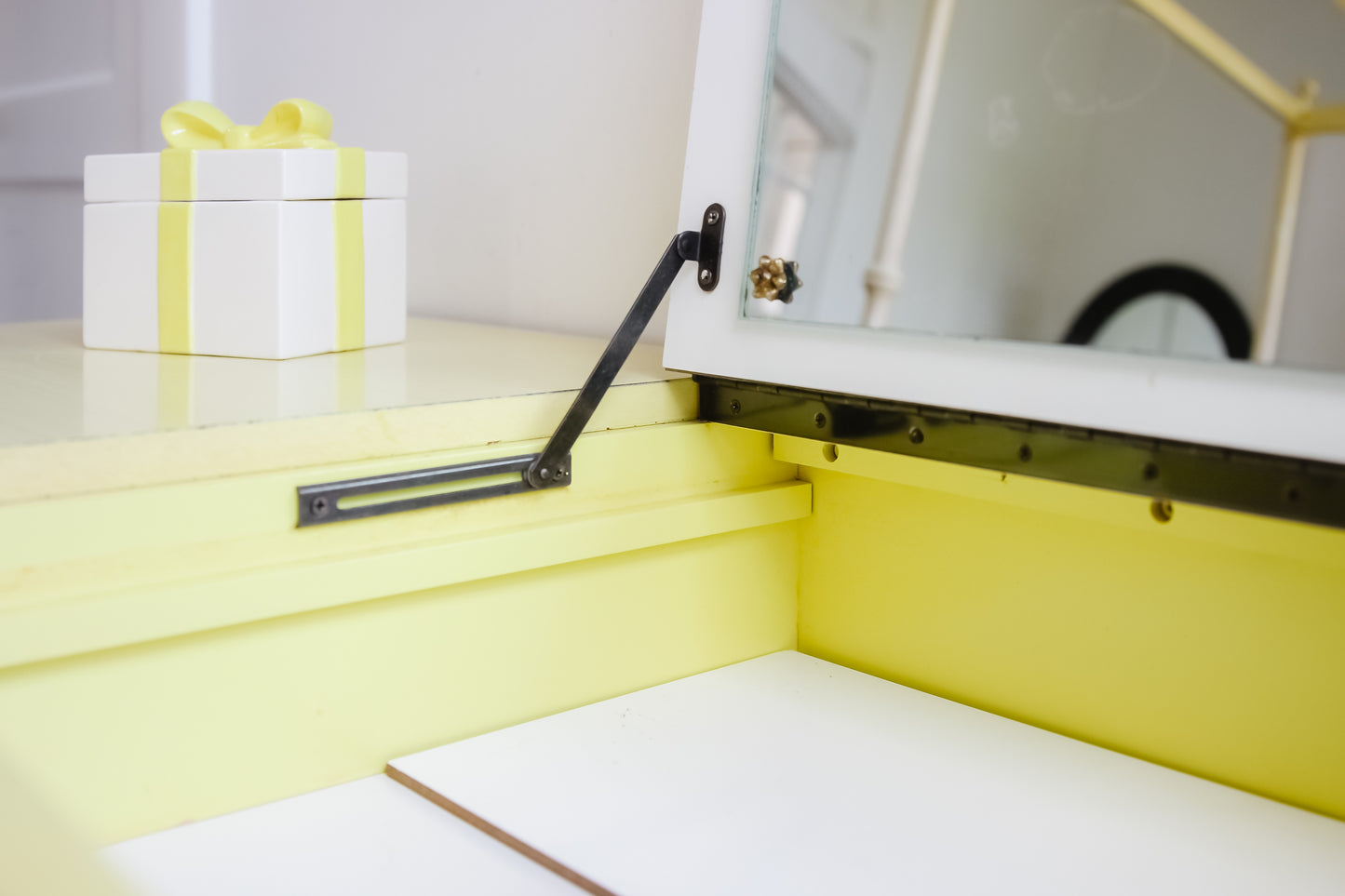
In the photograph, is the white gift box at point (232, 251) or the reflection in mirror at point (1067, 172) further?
the white gift box at point (232, 251)

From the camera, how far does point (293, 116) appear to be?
76 centimetres

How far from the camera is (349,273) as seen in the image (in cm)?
76

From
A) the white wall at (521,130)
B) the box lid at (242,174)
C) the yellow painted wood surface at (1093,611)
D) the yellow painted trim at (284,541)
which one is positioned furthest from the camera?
the white wall at (521,130)

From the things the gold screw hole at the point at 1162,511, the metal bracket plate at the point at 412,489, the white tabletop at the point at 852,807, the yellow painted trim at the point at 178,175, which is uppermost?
the yellow painted trim at the point at 178,175

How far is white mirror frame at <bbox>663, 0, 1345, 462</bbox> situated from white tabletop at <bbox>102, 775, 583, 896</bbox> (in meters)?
0.30

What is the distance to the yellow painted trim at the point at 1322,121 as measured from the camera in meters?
0.44

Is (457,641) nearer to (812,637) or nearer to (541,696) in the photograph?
(541,696)

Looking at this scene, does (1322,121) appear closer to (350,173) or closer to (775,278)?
(775,278)

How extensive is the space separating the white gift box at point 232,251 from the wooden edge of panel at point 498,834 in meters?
0.32

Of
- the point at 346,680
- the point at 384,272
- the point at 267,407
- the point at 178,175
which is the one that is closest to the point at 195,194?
the point at 178,175

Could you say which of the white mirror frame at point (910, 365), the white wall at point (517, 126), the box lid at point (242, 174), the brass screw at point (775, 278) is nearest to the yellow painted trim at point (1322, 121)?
the white mirror frame at point (910, 365)

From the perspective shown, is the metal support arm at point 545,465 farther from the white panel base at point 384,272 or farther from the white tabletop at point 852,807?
the white panel base at point 384,272

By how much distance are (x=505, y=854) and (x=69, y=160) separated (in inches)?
61.8

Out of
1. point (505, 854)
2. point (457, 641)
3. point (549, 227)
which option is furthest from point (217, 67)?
point (505, 854)
